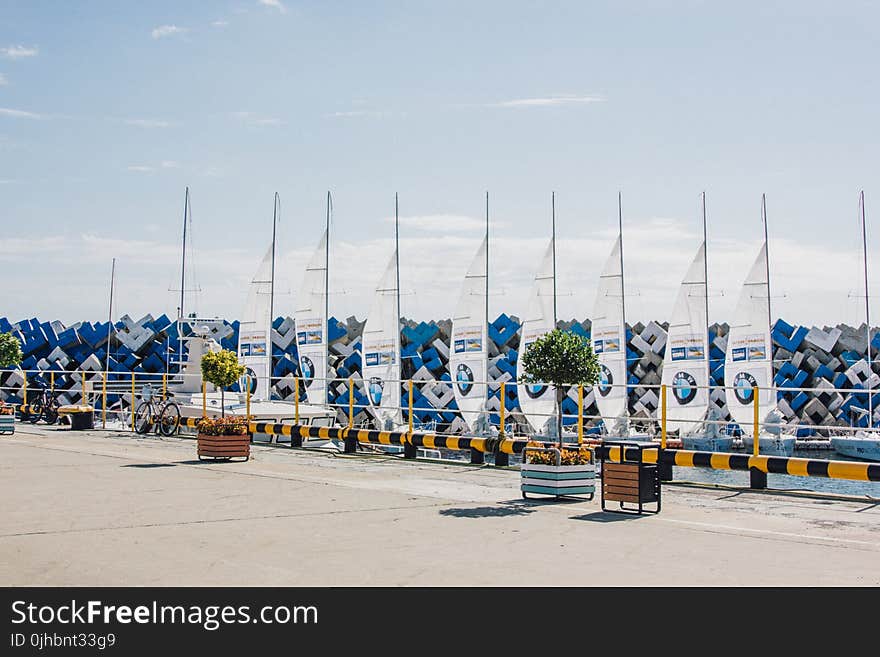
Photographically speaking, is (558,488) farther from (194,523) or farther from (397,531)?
(194,523)

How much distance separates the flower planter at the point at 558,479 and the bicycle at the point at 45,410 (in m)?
18.2

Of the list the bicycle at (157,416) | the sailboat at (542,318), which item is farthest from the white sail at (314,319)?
the bicycle at (157,416)

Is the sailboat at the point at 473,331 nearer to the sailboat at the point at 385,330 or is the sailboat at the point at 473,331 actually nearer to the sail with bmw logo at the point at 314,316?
the sailboat at the point at 385,330

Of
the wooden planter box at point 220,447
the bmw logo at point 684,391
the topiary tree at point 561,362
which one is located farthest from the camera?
the bmw logo at point 684,391

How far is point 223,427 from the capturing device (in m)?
16.5

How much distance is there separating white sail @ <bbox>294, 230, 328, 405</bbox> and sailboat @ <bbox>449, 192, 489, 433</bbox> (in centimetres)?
780

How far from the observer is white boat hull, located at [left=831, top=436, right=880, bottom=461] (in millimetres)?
46656

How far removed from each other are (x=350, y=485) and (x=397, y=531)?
4.00 metres

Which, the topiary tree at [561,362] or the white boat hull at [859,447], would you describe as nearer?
the topiary tree at [561,362]

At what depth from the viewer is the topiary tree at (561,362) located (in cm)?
1222

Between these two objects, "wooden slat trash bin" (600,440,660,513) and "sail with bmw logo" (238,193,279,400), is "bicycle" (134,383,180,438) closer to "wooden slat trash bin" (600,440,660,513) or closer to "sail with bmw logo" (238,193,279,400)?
"wooden slat trash bin" (600,440,660,513)

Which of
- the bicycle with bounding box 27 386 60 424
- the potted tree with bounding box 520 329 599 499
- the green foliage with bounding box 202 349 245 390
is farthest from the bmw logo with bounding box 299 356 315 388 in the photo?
the potted tree with bounding box 520 329 599 499
